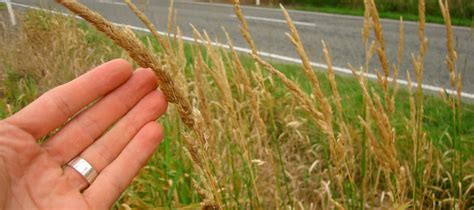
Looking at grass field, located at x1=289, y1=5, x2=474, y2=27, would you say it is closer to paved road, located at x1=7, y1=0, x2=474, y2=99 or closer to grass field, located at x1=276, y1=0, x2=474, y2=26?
grass field, located at x1=276, y1=0, x2=474, y2=26

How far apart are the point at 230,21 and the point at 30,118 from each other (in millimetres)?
8724

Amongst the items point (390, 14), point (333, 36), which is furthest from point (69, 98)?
point (390, 14)

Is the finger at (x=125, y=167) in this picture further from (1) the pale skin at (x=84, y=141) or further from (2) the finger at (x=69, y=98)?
(2) the finger at (x=69, y=98)

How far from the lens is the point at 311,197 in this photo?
210 cm

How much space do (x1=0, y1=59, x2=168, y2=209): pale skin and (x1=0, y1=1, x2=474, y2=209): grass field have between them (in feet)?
0.52

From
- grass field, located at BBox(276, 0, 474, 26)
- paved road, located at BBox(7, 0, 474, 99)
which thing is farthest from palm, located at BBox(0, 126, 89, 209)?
grass field, located at BBox(276, 0, 474, 26)

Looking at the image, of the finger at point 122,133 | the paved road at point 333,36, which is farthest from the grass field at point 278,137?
the paved road at point 333,36

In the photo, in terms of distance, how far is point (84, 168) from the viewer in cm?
135

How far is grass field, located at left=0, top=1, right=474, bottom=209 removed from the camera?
1.13m

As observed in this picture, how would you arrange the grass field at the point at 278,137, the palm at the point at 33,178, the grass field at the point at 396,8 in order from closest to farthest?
the grass field at the point at 278,137 → the palm at the point at 33,178 → the grass field at the point at 396,8

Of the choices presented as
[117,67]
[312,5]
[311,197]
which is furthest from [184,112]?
[312,5]

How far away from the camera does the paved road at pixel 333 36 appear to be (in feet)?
17.3

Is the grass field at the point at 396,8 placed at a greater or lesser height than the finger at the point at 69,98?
lesser

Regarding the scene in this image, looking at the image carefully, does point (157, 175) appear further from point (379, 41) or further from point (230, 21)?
point (230, 21)
